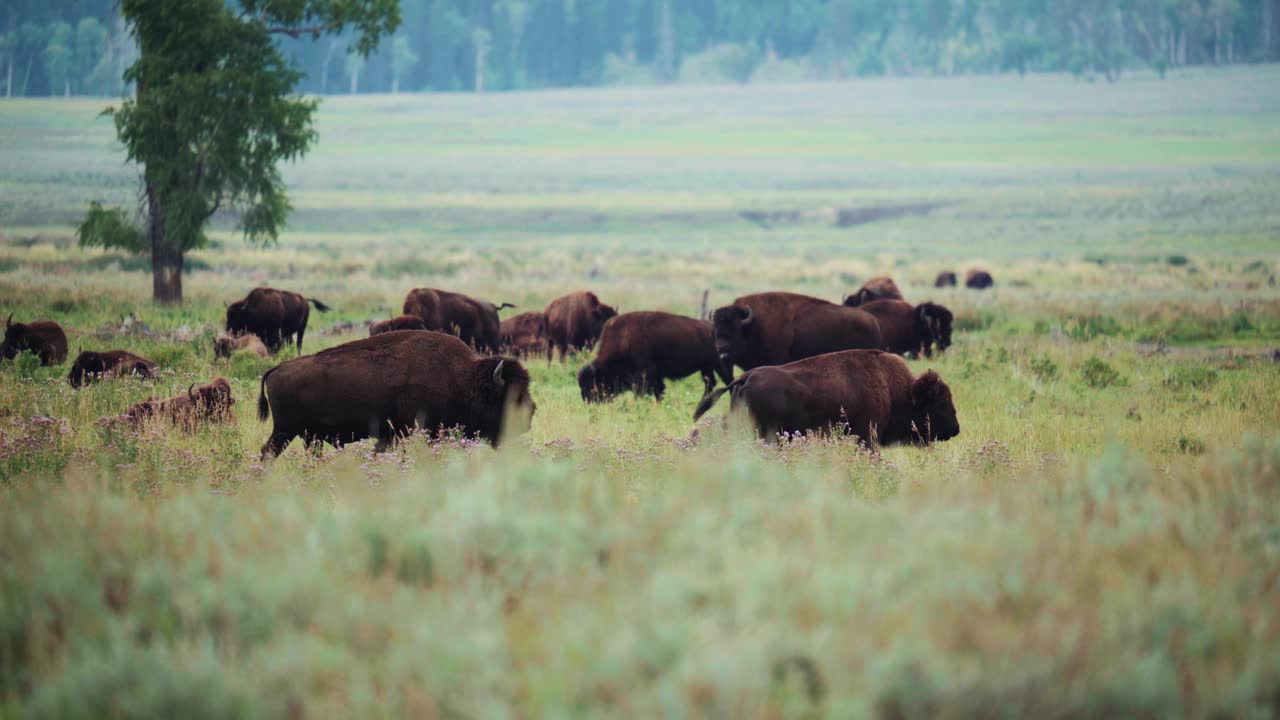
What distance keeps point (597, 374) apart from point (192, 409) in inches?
242

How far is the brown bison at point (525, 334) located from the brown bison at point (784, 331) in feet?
20.7

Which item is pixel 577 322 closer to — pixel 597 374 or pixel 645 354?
pixel 597 374

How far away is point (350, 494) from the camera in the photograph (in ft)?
20.2

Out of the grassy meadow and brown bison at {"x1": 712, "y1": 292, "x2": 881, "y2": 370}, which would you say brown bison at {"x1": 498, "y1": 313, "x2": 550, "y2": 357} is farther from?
brown bison at {"x1": 712, "y1": 292, "x2": 881, "y2": 370}

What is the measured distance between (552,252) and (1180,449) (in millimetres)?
58373

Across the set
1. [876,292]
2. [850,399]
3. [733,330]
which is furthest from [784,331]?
[876,292]

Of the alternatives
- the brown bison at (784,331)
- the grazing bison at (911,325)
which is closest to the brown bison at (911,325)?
the grazing bison at (911,325)

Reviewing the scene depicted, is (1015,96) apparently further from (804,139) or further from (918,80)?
(804,139)

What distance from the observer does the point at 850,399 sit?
10156 millimetres

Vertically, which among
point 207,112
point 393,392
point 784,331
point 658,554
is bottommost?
point 784,331

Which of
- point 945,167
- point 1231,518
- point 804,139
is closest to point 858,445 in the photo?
point 1231,518

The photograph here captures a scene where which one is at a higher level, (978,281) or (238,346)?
(238,346)

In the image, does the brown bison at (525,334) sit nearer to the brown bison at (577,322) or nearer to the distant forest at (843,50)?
the brown bison at (577,322)

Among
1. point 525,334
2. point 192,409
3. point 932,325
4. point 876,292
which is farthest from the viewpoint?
point 876,292
